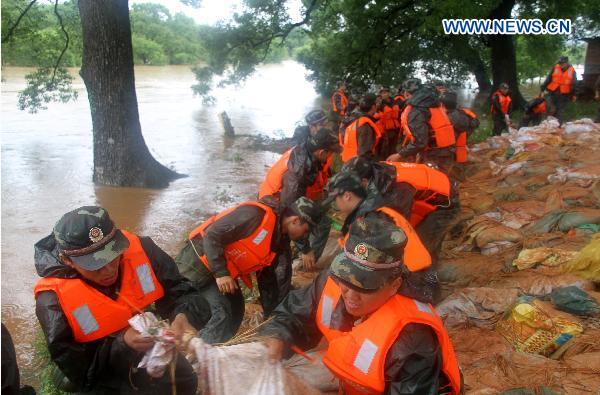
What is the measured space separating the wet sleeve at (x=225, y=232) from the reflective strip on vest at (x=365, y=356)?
1.65 metres

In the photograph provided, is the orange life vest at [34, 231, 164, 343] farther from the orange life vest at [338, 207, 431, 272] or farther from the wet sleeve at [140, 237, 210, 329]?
the orange life vest at [338, 207, 431, 272]

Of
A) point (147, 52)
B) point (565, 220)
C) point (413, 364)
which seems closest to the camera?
point (413, 364)

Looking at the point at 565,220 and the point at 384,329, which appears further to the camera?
the point at 565,220

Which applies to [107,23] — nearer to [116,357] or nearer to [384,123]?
[384,123]

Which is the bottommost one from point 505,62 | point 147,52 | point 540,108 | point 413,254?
point 413,254

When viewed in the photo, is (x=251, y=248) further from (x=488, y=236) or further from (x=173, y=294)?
(x=488, y=236)

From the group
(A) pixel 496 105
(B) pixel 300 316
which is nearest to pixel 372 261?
(B) pixel 300 316

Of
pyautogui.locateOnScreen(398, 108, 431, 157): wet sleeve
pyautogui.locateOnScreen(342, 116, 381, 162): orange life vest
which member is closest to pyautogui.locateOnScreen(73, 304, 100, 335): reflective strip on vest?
pyautogui.locateOnScreen(398, 108, 431, 157): wet sleeve

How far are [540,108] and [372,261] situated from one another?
415 inches

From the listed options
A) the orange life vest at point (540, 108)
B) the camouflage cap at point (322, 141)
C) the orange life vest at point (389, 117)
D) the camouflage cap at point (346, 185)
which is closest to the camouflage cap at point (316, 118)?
the camouflage cap at point (322, 141)

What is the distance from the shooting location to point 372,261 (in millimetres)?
1833

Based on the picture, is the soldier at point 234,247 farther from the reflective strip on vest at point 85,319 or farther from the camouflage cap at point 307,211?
the reflective strip on vest at point 85,319

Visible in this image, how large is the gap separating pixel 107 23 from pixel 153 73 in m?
31.1

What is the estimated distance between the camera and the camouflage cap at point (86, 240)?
2.13 m
